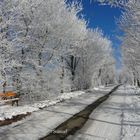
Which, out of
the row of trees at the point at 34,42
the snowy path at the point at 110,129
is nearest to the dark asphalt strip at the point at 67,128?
the snowy path at the point at 110,129

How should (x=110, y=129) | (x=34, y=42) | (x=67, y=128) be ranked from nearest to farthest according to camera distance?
1. (x=67, y=128)
2. (x=110, y=129)
3. (x=34, y=42)

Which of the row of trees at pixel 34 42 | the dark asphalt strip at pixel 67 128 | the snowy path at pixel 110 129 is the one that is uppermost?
the row of trees at pixel 34 42

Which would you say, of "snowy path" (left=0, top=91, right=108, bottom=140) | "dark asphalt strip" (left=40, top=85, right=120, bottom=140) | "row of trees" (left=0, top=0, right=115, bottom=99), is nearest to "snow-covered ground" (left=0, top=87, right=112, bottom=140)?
"snowy path" (left=0, top=91, right=108, bottom=140)

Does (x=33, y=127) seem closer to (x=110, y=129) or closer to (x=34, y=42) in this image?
(x=110, y=129)

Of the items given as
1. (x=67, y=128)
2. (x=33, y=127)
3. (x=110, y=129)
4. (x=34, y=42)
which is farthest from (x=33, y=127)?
(x=34, y=42)

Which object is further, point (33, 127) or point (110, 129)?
point (110, 129)

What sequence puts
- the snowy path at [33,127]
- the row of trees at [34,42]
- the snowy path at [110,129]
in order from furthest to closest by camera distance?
the row of trees at [34,42]
the snowy path at [110,129]
the snowy path at [33,127]

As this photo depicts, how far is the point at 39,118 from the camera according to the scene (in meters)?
14.5

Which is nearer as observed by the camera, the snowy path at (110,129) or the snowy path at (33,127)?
the snowy path at (33,127)

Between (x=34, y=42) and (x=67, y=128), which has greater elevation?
(x=34, y=42)

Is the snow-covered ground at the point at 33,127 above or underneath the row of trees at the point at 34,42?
underneath

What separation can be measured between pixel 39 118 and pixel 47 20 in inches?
547

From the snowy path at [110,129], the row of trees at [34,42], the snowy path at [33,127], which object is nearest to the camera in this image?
the snowy path at [33,127]

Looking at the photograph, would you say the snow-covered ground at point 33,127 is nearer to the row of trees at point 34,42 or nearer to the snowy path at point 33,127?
the snowy path at point 33,127
